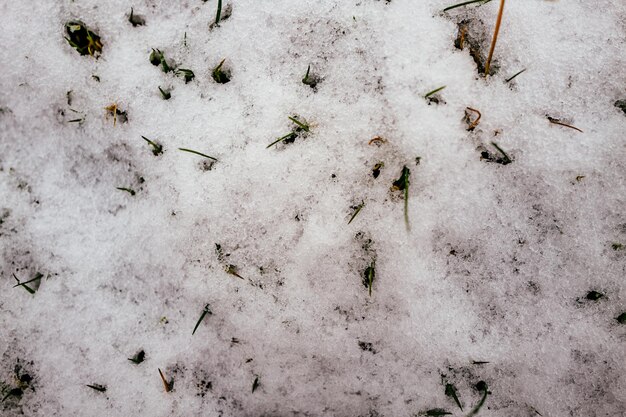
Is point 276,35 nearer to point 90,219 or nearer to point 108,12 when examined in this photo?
point 108,12

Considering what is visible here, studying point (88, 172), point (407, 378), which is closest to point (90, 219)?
point (88, 172)

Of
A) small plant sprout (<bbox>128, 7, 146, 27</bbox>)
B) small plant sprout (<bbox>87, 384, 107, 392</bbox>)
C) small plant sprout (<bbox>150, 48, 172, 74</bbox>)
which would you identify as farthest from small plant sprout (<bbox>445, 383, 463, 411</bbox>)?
small plant sprout (<bbox>128, 7, 146, 27</bbox>)

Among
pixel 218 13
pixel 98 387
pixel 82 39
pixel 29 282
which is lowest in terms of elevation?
pixel 98 387

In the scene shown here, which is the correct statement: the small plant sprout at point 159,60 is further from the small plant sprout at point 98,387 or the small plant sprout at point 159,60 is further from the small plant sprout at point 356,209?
the small plant sprout at point 98,387

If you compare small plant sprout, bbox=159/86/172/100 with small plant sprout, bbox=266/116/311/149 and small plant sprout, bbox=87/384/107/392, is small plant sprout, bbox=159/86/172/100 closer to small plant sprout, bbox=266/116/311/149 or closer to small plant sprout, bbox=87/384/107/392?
small plant sprout, bbox=266/116/311/149

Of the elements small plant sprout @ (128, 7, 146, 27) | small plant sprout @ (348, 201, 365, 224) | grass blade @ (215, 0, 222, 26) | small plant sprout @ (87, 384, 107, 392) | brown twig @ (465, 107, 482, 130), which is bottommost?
small plant sprout @ (87, 384, 107, 392)

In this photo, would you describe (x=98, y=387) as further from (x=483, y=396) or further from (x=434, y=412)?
(x=483, y=396)

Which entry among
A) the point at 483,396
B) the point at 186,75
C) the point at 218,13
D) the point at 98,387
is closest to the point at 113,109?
the point at 186,75

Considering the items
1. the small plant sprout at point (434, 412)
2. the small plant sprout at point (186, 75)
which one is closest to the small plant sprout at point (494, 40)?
the small plant sprout at point (186, 75)
